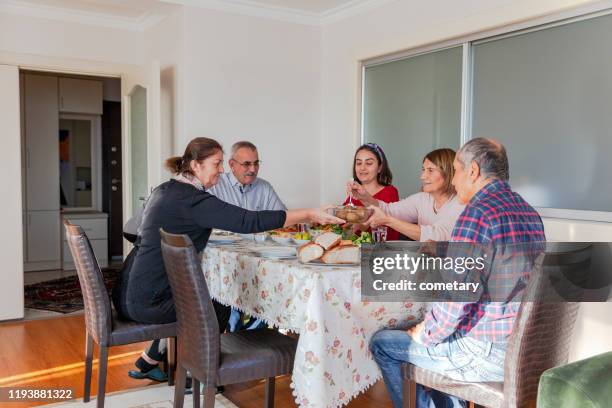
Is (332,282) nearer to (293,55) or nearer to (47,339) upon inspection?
(47,339)

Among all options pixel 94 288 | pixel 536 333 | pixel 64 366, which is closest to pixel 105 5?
pixel 64 366

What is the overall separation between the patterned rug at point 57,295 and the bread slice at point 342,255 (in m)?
3.35

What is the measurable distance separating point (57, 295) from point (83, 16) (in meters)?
2.52

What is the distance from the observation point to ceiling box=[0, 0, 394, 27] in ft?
15.0

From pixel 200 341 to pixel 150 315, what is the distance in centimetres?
63

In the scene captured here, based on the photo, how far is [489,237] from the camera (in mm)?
1826

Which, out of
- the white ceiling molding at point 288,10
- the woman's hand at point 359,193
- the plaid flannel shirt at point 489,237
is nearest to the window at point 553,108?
the woman's hand at point 359,193

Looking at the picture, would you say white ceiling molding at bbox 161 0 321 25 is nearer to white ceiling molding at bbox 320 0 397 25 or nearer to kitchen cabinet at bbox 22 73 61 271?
white ceiling molding at bbox 320 0 397 25

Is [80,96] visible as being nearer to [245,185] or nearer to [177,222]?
[245,185]

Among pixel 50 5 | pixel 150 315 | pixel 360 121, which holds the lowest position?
pixel 150 315

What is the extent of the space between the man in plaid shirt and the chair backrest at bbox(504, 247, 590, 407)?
0.36 ft

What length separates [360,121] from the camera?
4867 millimetres

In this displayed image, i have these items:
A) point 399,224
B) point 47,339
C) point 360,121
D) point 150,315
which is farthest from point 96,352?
point 360,121

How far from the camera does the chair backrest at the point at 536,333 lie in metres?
1.70
